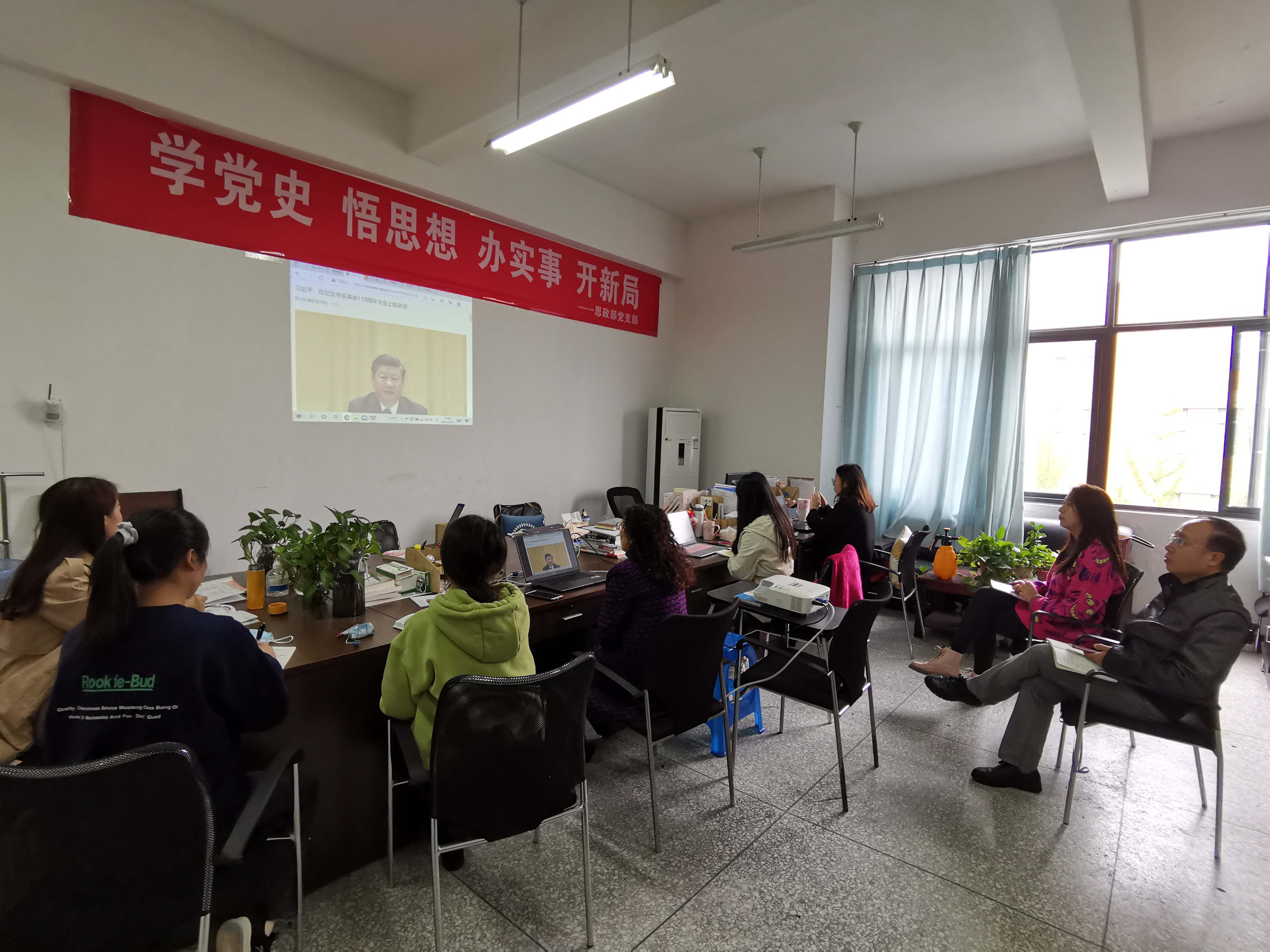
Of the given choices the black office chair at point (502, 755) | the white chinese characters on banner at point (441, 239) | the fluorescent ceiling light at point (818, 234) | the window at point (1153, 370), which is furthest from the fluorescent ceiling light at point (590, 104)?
the window at point (1153, 370)

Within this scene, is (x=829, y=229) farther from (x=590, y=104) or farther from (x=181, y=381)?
(x=181, y=381)

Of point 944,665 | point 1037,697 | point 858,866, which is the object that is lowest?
point 858,866

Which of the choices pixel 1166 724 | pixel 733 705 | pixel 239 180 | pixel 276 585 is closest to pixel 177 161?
pixel 239 180

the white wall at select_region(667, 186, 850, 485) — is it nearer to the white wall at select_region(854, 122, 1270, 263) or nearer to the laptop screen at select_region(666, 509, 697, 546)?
the white wall at select_region(854, 122, 1270, 263)

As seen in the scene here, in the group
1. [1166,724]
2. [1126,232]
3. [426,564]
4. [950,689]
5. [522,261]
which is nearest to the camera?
[1166,724]

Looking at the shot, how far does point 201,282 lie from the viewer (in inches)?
132

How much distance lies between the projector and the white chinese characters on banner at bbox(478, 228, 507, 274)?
3.32 meters

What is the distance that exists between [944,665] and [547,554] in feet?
7.79

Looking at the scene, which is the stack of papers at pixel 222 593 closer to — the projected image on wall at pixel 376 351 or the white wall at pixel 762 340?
the projected image on wall at pixel 376 351

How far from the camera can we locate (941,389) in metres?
5.14

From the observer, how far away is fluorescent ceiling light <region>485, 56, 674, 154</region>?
2631 millimetres

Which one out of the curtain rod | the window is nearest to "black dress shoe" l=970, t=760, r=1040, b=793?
the window

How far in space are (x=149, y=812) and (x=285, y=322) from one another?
3282mm

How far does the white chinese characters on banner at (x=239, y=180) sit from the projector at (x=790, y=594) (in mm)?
3448
